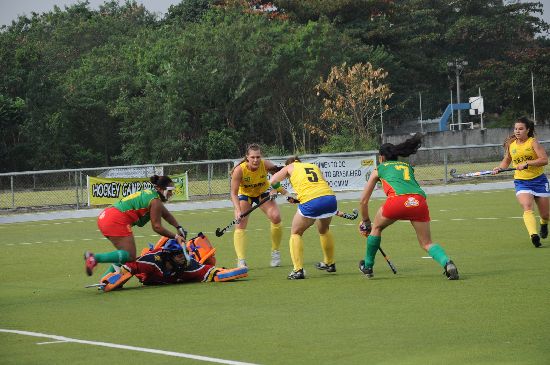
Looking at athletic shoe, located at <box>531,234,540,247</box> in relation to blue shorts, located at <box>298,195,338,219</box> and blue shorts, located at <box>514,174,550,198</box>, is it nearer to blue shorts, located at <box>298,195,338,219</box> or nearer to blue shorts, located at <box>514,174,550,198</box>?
blue shorts, located at <box>514,174,550,198</box>

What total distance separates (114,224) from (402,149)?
408 cm

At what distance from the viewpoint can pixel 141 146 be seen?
5969cm

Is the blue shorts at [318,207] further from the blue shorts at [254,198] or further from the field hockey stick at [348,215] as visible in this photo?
the blue shorts at [254,198]

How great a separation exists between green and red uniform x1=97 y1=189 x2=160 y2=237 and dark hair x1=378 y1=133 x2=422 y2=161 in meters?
3.20

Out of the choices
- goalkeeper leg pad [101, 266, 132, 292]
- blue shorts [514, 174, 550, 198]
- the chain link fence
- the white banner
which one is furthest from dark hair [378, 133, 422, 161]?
the white banner

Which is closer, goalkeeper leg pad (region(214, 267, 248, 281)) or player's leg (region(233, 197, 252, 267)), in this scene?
goalkeeper leg pad (region(214, 267, 248, 281))

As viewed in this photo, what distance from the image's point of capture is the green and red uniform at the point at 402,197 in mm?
13664

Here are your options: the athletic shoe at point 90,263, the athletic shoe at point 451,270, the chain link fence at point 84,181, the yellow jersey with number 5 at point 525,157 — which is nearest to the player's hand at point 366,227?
the athletic shoe at point 451,270

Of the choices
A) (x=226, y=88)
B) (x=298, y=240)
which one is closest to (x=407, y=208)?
(x=298, y=240)

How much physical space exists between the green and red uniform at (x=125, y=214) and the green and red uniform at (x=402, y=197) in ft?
10.6

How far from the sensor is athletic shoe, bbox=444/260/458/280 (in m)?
13.6

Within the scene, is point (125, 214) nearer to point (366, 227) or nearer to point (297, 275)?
point (297, 275)

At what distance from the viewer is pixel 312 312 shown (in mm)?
11828

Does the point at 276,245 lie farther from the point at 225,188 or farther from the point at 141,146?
the point at 141,146
